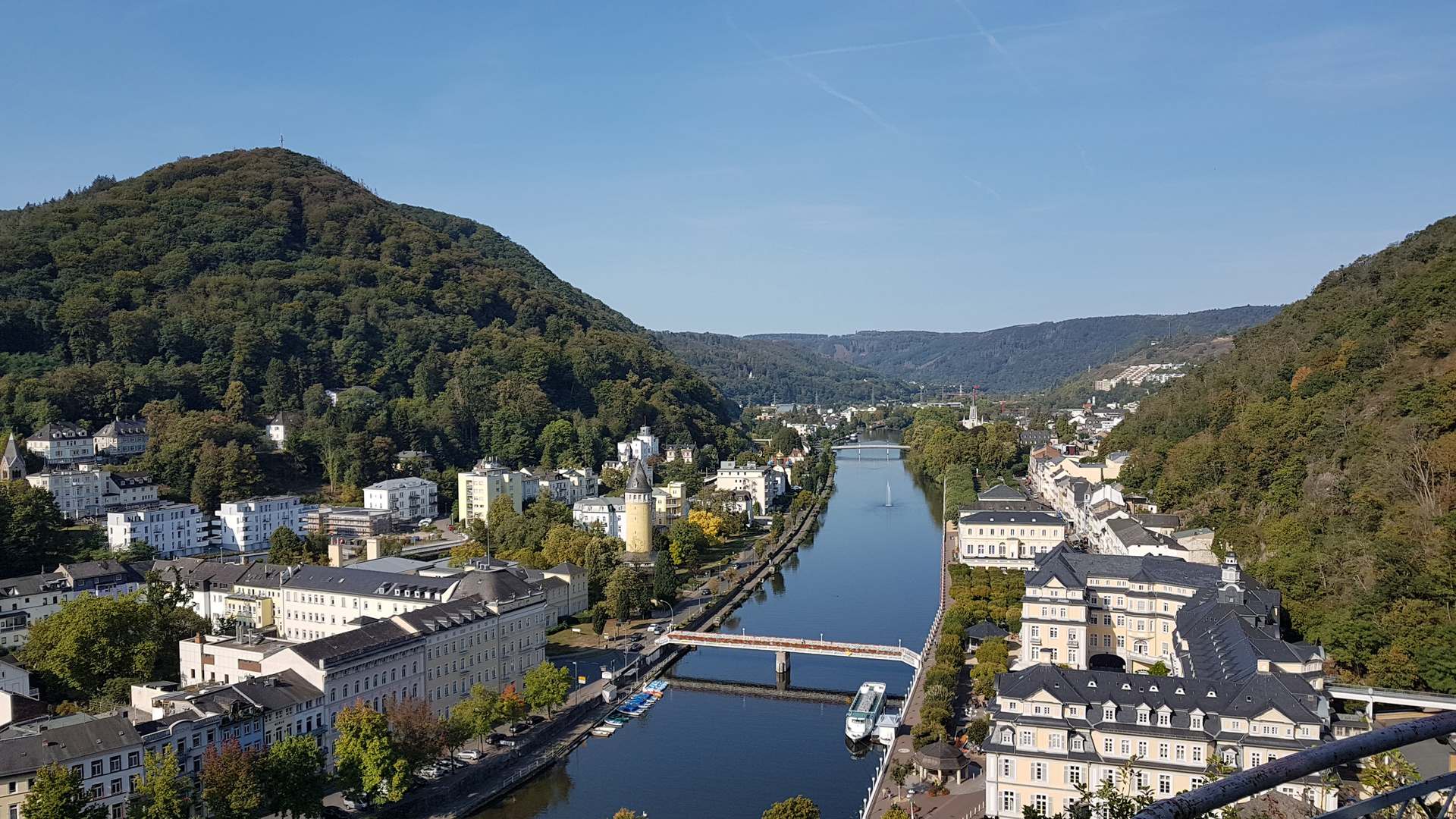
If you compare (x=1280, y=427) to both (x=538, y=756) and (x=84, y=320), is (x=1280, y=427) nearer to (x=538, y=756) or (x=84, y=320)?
(x=538, y=756)

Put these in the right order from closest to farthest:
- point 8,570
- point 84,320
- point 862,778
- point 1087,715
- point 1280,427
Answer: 1. point 1087,715
2. point 862,778
3. point 8,570
4. point 1280,427
5. point 84,320

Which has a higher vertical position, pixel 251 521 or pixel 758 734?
pixel 251 521

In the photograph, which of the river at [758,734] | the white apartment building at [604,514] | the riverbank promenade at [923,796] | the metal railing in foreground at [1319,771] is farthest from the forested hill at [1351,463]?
the metal railing in foreground at [1319,771]

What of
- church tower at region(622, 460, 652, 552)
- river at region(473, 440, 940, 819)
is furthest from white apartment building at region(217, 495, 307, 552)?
river at region(473, 440, 940, 819)

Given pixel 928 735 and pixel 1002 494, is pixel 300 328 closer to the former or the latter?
pixel 1002 494

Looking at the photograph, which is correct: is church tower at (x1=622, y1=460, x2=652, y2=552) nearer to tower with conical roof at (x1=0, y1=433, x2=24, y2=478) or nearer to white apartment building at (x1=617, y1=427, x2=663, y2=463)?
white apartment building at (x1=617, y1=427, x2=663, y2=463)

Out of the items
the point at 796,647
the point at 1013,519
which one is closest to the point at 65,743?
the point at 796,647

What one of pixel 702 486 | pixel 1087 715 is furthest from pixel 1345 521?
pixel 702 486

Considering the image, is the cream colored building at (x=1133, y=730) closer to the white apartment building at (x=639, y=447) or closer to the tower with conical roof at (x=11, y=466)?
the tower with conical roof at (x=11, y=466)
